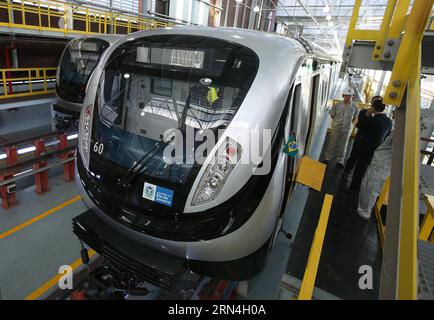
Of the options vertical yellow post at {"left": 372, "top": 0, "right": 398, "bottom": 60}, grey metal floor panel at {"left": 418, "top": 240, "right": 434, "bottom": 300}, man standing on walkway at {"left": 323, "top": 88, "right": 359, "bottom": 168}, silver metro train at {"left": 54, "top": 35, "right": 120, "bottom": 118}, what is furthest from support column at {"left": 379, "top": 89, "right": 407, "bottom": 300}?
silver metro train at {"left": 54, "top": 35, "right": 120, "bottom": 118}

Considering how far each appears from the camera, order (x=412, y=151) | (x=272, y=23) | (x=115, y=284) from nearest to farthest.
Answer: (x=412, y=151)
(x=115, y=284)
(x=272, y=23)

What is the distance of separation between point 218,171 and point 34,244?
287cm

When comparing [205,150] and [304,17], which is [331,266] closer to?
[205,150]

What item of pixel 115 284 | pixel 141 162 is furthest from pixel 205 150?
pixel 115 284

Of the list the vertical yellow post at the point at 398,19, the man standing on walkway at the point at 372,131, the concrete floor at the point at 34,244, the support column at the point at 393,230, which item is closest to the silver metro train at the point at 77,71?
the concrete floor at the point at 34,244

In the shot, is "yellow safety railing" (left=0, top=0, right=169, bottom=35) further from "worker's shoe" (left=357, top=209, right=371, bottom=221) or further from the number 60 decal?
"worker's shoe" (left=357, top=209, right=371, bottom=221)

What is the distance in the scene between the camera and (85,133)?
7.85 ft

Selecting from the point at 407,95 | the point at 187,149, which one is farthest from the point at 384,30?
Result: the point at 187,149

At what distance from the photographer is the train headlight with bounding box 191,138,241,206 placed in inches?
71.7

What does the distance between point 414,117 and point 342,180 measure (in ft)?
12.5

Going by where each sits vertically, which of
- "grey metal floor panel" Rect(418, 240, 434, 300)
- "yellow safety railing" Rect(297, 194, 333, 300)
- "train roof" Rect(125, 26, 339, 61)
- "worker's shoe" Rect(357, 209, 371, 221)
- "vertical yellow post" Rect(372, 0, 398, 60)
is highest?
"vertical yellow post" Rect(372, 0, 398, 60)

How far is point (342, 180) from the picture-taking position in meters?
5.07

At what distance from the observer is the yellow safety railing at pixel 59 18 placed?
24.2 ft

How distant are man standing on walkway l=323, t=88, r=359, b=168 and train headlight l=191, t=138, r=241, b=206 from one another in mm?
4265
